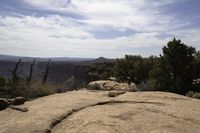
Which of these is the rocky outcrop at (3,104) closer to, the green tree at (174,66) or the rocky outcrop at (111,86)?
the rocky outcrop at (111,86)

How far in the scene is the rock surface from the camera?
476 cm

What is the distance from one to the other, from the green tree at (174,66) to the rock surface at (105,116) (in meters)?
17.9

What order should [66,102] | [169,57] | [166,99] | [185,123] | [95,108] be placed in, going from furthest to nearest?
1. [169,57]
2. [166,99]
3. [66,102]
4. [95,108]
5. [185,123]

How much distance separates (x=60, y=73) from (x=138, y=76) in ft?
204

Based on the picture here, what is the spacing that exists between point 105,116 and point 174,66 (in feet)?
69.8

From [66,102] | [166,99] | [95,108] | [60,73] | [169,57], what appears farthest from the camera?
[60,73]

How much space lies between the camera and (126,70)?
35719 mm

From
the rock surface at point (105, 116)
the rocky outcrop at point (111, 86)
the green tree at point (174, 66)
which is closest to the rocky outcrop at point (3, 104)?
the rock surface at point (105, 116)

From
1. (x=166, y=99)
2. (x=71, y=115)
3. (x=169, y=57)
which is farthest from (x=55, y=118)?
(x=169, y=57)

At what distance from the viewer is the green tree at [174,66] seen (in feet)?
81.8

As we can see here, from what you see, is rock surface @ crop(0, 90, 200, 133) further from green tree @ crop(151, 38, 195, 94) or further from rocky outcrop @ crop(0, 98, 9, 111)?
green tree @ crop(151, 38, 195, 94)

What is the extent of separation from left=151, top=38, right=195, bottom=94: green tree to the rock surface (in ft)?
58.8

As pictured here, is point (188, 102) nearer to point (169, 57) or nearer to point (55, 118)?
point (55, 118)

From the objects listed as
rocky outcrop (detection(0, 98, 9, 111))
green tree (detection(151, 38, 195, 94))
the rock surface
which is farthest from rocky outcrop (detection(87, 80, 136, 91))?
rocky outcrop (detection(0, 98, 9, 111))
